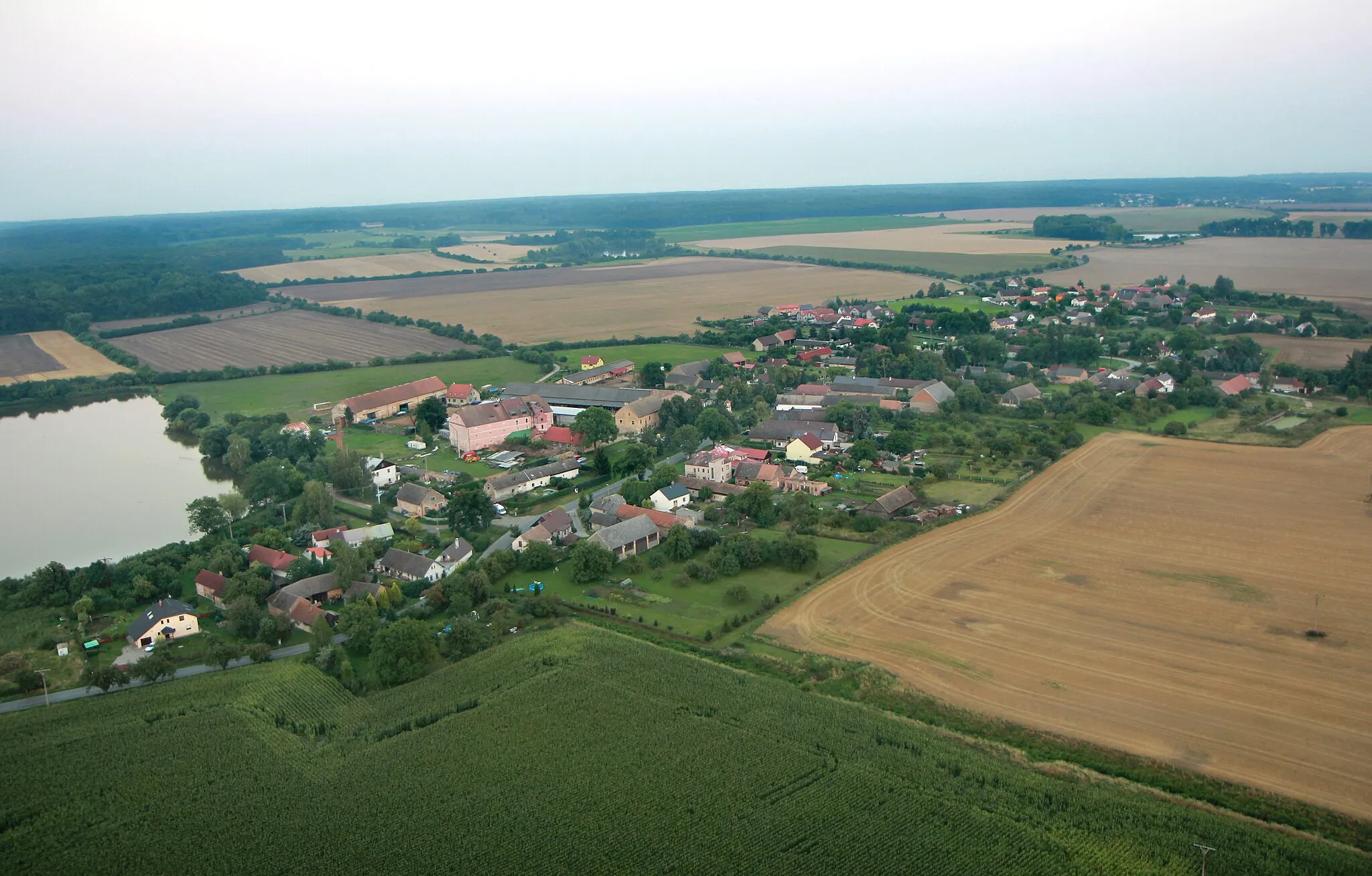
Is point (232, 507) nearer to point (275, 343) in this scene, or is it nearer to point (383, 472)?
point (383, 472)

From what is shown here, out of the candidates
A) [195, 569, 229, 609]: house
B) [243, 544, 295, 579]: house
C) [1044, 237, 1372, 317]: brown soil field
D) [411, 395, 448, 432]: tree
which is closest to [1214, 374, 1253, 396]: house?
[1044, 237, 1372, 317]: brown soil field

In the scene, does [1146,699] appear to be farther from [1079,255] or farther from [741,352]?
[1079,255]

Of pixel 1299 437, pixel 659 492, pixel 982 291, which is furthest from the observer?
pixel 982 291

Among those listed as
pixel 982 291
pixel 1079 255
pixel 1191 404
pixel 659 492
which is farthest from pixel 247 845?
pixel 1079 255

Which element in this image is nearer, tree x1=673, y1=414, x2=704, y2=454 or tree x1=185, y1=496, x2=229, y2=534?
tree x1=185, y1=496, x2=229, y2=534

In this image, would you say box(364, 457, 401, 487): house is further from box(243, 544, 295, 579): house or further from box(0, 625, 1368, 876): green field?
box(0, 625, 1368, 876): green field

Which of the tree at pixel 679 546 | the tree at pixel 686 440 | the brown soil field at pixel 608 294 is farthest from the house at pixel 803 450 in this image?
the brown soil field at pixel 608 294

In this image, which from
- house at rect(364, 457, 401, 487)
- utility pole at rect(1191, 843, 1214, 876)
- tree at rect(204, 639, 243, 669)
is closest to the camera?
utility pole at rect(1191, 843, 1214, 876)
